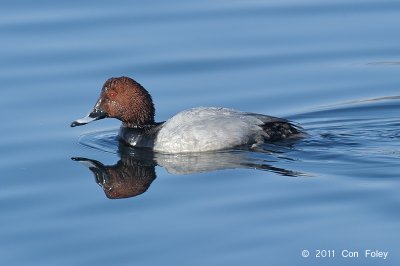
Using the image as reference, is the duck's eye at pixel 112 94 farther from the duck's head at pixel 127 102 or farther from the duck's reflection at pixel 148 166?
the duck's reflection at pixel 148 166

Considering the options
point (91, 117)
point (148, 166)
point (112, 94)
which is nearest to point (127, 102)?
point (112, 94)

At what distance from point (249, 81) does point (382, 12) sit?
109 inches

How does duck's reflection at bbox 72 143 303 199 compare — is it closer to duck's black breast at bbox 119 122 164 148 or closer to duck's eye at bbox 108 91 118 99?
duck's black breast at bbox 119 122 164 148

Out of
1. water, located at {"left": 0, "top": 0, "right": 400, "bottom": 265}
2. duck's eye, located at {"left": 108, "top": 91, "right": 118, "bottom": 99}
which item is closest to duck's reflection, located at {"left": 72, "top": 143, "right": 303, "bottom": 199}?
water, located at {"left": 0, "top": 0, "right": 400, "bottom": 265}

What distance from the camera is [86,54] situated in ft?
43.5

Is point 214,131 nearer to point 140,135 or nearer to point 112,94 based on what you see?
point 140,135

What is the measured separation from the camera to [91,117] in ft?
37.6

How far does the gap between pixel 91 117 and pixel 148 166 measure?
3.69 ft

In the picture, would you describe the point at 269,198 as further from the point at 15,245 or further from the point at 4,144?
the point at 4,144

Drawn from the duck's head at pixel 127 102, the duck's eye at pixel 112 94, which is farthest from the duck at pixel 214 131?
the duck's eye at pixel 112 94

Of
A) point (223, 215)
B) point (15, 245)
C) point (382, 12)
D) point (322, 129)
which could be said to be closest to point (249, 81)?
point (322, 129)

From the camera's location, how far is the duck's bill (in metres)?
11.3

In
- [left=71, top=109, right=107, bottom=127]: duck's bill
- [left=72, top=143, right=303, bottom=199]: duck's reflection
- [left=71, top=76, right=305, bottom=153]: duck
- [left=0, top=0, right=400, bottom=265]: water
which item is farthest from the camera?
[left=71, top=109, right=107, bottom=127]: duck's bill

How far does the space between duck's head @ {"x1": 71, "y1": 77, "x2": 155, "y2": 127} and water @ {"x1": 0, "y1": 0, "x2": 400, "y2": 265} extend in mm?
324
